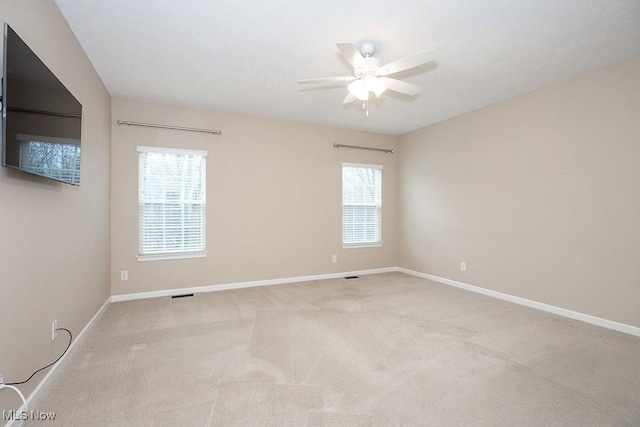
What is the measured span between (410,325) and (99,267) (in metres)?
3.53

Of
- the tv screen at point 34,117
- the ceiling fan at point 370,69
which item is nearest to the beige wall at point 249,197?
the tv screen at point 34,117

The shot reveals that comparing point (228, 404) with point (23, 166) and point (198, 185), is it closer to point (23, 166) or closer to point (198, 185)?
point (23, 166)

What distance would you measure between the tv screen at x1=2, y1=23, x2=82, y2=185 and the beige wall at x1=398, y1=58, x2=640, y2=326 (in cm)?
474

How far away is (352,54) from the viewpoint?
2.22 metres

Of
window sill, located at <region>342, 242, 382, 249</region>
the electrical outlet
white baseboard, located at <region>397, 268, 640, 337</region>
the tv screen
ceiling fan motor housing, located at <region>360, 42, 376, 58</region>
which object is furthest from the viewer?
window sill, located at <region>342, 242, 382, 249</region>

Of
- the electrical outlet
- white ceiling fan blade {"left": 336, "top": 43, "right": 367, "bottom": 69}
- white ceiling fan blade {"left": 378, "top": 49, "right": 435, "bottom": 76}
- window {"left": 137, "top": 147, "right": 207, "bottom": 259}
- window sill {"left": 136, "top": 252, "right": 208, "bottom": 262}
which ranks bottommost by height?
the electrical outlet

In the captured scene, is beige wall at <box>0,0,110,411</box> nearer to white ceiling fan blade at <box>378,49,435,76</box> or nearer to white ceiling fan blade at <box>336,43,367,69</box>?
white ceiling fan blade at <box>336,43,367,69</box>

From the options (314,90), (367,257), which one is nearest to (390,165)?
(367,257)

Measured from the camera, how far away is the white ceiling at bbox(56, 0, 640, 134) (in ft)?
7.07

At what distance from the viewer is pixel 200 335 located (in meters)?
2.78

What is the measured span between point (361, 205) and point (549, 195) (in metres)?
2.83

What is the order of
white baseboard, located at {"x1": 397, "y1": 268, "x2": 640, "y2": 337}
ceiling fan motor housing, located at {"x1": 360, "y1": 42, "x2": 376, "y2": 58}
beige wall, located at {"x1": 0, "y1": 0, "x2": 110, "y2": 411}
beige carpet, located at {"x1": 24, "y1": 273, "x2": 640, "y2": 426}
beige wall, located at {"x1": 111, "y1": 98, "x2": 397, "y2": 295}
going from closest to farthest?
beige wall, located at {"x1": 0, "y1": 0, "x2": 110, "y2": 411}, beige carpet, located at {"x1": 24, "y1": 273, "x2": 640, "y2": 426}, ceiling fan motor housing, located at {"x1": 360, "y1": 42, "x2": 376, "y2": 58}, white baseboard, located at {"x1": 397, "y1": 268, "x2": 640, "y2": 337}, beige wall, located at {"x1": 111, "y1": 98, "x2": 397, "y2": 295}

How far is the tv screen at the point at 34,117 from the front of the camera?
1.39 meters

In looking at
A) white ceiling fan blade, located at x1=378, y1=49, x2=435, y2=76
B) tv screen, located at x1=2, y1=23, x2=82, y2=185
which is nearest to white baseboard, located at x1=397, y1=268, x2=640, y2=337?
white ceiling fan blade, located at x1=378, y1=49, x2=435, y2=76
